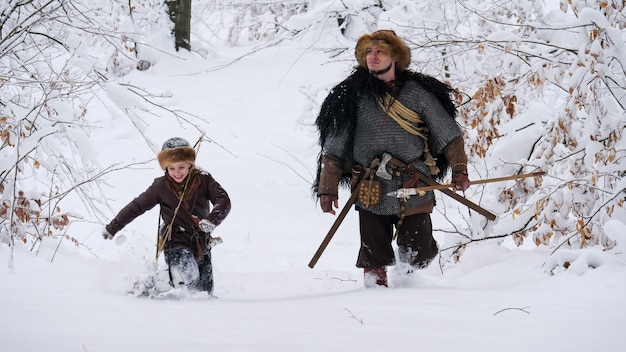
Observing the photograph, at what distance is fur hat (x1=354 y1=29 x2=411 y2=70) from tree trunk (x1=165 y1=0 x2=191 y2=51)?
10.3 meters

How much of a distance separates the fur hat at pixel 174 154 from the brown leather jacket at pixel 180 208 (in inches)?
3.8

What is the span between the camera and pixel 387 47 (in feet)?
13.8

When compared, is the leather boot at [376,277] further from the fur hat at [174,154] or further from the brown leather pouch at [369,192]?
the fur hat at [174,154]

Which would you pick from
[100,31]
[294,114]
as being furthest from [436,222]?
[100,31]

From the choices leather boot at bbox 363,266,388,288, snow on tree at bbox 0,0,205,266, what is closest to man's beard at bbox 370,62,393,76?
leather boot at bbox 363,266,388,288

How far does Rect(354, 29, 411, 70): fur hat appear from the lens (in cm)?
422

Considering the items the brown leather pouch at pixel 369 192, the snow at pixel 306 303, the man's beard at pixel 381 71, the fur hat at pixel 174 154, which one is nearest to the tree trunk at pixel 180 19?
the snow at pixel 306 303

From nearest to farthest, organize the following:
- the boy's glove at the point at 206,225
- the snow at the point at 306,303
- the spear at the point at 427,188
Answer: the snow at the point at 306,303, the spear at the point at 427,188, the boy's glove at the point at 206,225

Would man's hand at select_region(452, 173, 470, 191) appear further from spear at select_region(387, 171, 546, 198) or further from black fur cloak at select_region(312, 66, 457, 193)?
black fur cloak at select_region(312, 66, 457, 193)

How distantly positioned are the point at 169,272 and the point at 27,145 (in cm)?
112

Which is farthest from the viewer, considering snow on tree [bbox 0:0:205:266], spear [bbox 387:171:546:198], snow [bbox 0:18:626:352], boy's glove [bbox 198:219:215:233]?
snow on tree [bbox 0:0:205:266]

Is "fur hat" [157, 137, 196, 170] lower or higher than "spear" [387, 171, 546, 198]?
higher

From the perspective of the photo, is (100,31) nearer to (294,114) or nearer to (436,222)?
(436,222)

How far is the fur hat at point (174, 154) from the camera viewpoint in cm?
439
